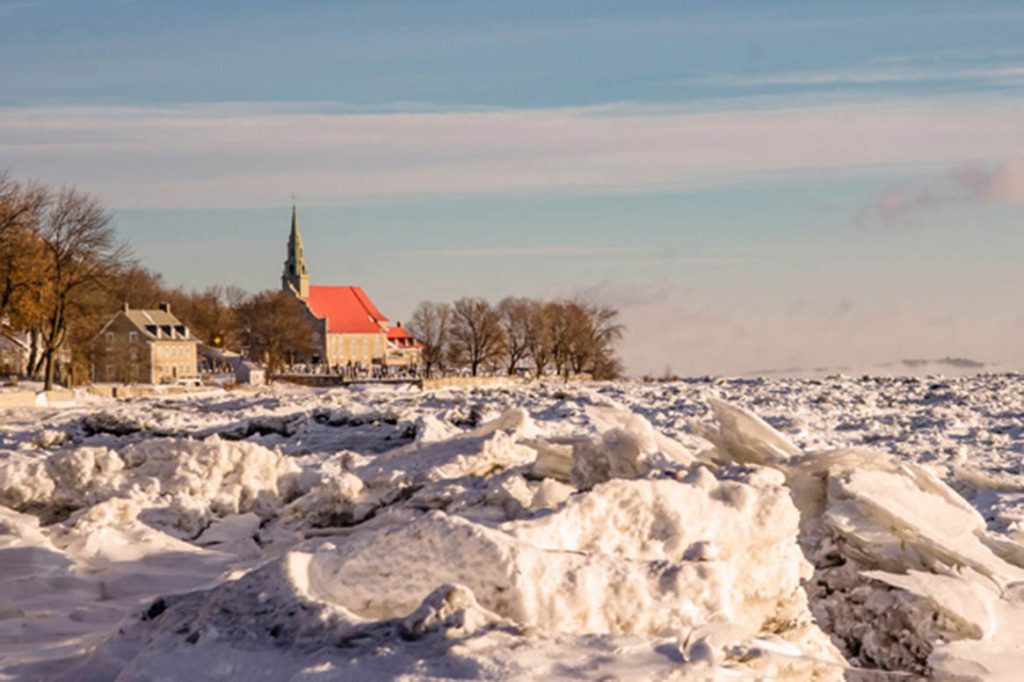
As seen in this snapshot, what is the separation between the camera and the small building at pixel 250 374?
73.7 m

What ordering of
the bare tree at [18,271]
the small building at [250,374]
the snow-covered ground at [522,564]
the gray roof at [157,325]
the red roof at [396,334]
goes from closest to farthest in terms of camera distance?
the snow-covered ground at [522,564] → the bare tree at [18,271] → the small building at [250,374] → the gray roof at [157,325] → the red roof at [396,334]

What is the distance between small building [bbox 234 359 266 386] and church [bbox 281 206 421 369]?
37.6 m

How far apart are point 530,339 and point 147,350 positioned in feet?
78.4

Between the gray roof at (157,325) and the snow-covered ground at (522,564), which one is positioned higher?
the gray roof at (157,325)

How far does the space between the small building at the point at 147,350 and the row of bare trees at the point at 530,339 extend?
15.9 m

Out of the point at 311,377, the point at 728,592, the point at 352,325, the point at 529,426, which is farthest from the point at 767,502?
the point at 352,325

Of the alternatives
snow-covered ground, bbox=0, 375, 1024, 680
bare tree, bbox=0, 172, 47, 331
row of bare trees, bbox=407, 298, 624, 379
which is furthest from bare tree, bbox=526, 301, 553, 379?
snow-covered ground, bbox=0, 375, 1024, 680

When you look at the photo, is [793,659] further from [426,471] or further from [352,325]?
[352,325]

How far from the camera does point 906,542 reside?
235 inches

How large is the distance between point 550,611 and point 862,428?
15.9 m

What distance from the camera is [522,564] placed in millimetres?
4414

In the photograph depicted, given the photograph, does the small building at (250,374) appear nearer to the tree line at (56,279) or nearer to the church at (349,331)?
the tree line at (56,279)

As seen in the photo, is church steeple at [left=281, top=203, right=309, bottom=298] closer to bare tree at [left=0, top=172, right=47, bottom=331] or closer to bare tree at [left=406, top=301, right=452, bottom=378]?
bare tree at [left=406, top=301, right=452, bottom=378]

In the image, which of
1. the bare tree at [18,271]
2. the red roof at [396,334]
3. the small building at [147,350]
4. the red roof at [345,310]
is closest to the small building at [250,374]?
the small building at [147,350]
